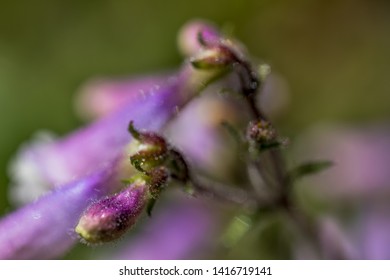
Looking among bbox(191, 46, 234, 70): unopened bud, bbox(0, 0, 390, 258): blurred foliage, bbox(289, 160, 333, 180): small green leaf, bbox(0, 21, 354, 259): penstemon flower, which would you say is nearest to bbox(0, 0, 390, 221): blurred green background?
bbox(0, 0, 390, 258): blurred foliage

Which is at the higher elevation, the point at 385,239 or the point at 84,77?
the point at 84,77

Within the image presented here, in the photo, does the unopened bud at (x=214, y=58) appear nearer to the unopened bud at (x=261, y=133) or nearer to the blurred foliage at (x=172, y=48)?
the unopened bud at (x=261, y=133)

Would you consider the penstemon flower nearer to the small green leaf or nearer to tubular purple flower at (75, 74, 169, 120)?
the small green leaf

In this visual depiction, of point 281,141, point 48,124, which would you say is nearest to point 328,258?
point 281,141

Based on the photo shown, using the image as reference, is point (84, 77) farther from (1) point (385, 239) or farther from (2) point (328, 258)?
(2) point (328, 258)

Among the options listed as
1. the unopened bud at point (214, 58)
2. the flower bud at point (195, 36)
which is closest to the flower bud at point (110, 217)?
the unopened bud at point (214, 58)

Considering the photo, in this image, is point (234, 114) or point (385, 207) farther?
point (385, 207)
